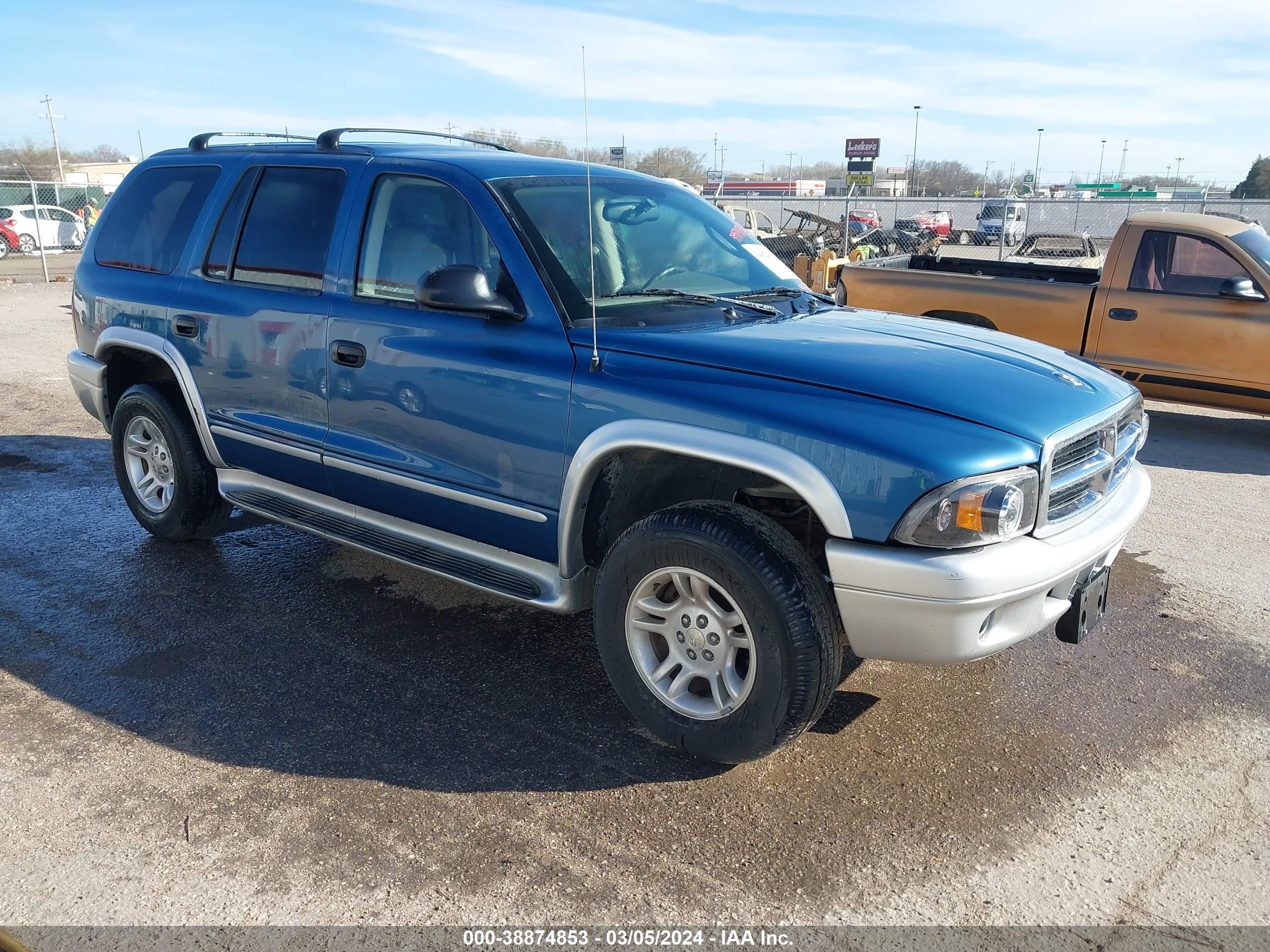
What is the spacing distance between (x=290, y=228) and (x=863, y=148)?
43934 mm

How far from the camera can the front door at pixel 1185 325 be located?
7684mm

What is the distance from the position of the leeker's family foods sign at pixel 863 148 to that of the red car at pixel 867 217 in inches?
150

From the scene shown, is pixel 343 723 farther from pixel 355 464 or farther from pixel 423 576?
pixel 423 576

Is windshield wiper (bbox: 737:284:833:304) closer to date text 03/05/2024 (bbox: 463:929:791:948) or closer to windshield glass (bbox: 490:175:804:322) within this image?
windshield glass (bbox: 490:175:804:322)

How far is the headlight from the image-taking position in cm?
279

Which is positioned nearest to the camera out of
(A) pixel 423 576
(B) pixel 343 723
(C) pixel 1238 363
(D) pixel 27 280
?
(B) pixel 343 723

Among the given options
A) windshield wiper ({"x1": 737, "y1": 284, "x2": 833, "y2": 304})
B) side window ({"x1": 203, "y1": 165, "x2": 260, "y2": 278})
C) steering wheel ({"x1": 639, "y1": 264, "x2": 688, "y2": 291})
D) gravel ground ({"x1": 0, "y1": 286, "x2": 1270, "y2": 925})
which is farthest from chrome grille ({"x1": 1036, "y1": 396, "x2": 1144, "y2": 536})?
side window ({"x1": 203, "y1": 165, "x2": 260, "y2": 278})

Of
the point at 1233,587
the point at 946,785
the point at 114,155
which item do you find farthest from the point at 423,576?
the point at 114,155

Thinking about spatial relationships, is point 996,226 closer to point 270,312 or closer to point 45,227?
point 45,227

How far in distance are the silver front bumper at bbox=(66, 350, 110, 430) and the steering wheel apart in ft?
10.3

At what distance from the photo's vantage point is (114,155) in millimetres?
87375

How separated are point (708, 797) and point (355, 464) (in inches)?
74.9

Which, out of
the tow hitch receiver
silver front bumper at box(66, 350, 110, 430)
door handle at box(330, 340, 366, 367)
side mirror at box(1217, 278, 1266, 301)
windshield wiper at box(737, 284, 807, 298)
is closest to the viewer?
the tow hitch receiver

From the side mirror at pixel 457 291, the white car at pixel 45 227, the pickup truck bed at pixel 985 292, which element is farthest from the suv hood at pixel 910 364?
the white car at pixel 45 227
